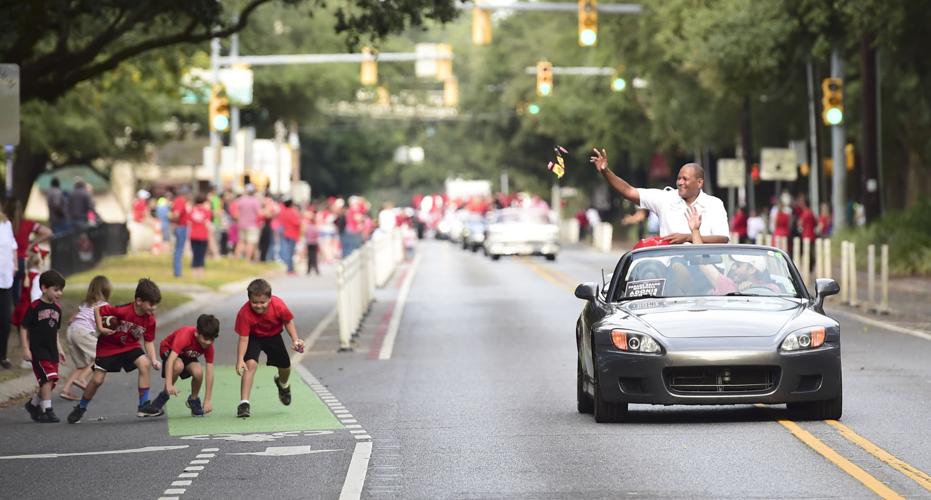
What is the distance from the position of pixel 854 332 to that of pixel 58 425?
39.5 ft

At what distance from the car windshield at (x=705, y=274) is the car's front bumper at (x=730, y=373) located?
3.58 feet

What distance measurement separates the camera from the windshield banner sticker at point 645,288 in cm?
1511

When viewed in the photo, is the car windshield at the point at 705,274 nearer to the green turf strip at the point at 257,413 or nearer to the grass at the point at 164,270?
the green turf strip at the point at 257,413

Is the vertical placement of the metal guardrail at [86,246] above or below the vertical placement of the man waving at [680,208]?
below

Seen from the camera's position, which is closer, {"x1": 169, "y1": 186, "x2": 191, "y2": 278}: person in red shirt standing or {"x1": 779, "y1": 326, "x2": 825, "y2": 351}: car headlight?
{"x1": 779, "y1": 326, "x2": 825, "y2": 351}: car headlight

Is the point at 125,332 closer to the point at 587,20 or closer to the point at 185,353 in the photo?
the point at 185,353

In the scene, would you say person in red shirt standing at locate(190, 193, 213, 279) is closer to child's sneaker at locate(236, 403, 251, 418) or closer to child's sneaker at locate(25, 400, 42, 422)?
child's sneaker at locate(25, 400, 42, 422)

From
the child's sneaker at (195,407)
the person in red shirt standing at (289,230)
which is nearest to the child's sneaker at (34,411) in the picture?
the child's sneaker at (195,407)

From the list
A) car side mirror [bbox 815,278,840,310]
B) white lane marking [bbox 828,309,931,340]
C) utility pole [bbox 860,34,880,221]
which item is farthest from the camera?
utility pole [bbox 860,34,880,221]

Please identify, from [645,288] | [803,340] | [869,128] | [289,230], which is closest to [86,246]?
[289,230]

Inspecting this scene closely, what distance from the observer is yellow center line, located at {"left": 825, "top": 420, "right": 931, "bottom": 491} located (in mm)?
11284

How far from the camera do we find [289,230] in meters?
46.0

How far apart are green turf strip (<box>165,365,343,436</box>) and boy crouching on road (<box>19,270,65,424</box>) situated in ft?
3.18

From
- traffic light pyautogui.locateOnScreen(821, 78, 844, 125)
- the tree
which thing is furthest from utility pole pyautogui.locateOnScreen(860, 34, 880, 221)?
the tree
